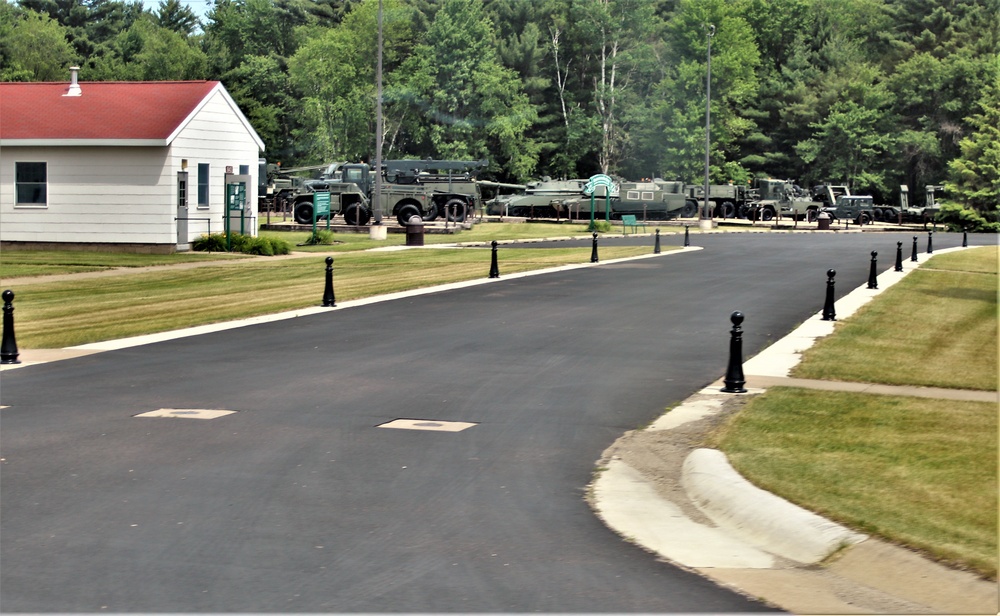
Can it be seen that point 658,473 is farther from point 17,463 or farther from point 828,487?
point 17,463

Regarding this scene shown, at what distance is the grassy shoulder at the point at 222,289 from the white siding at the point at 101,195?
11.7ft

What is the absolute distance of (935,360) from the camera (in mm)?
15828

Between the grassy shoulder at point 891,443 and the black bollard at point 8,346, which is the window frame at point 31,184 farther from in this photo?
the grassy shoulder at point 891,443

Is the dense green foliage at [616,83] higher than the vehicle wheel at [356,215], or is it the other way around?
the dense green foliage at [616,83]

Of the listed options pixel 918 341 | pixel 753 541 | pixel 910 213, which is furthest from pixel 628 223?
pixel 753 541

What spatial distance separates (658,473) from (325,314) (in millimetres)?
11729

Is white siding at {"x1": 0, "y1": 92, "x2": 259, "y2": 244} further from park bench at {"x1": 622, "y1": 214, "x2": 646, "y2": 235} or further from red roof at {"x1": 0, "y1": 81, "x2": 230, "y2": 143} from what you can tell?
park bench at {"x1": 622, "y1": 214, "x2": 646, "y2": 235}

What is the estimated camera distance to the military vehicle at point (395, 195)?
5078 cm

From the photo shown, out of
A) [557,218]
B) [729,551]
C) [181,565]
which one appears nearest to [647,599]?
[729,551]

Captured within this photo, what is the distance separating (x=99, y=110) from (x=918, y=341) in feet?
85.7

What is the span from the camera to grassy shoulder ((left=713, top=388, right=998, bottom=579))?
7508mm

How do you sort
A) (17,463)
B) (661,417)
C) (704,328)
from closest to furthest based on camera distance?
(17,463) < (661,417) < (704,328)

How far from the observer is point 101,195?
34.8 m

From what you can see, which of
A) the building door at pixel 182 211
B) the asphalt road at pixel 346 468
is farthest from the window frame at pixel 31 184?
the asphalt road at pixel 346 468
